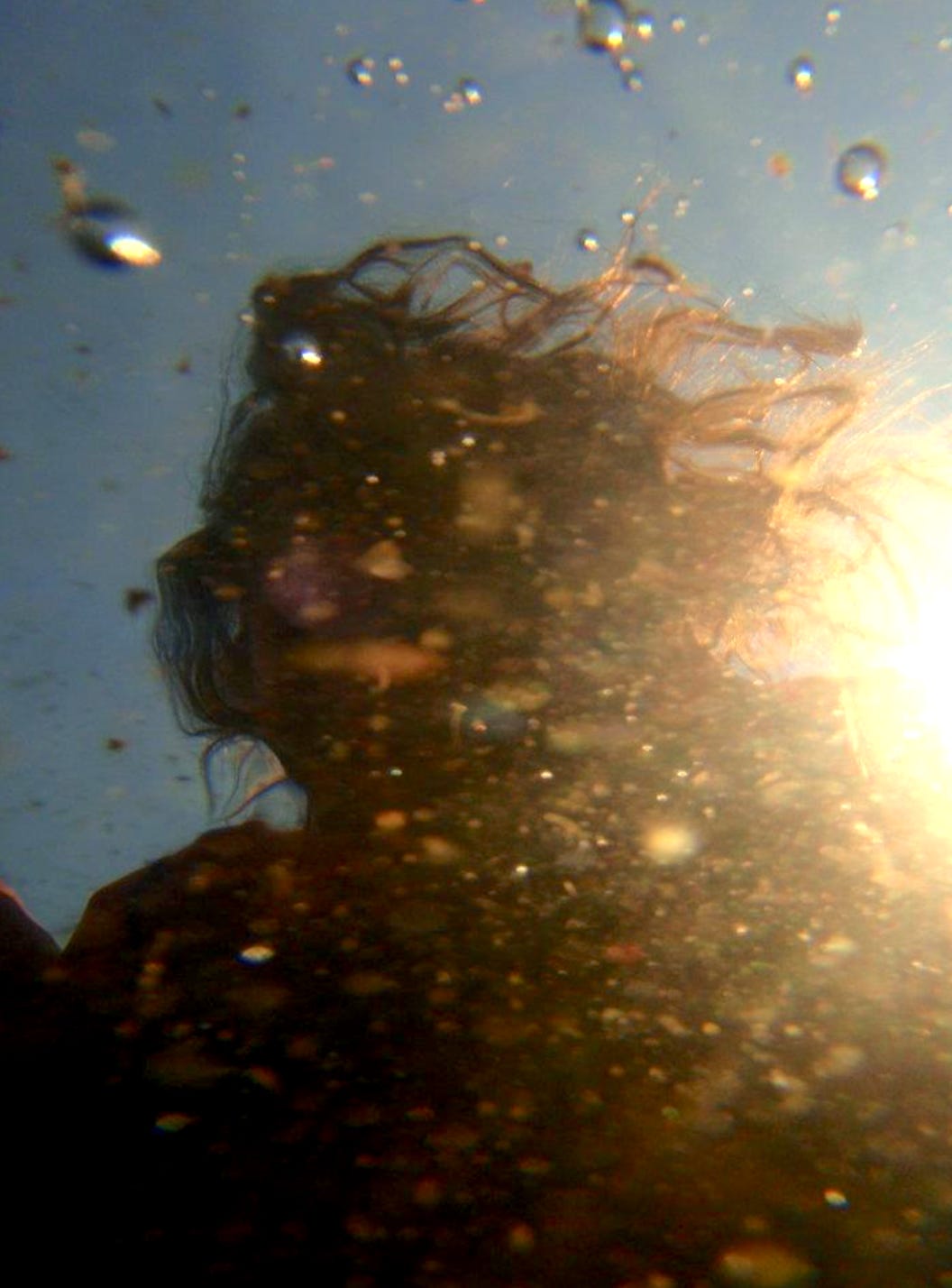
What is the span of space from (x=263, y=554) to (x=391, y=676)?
0.92m

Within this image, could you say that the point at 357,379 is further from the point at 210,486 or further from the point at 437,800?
the point at 437,800

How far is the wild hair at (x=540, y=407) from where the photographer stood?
3.46 meters

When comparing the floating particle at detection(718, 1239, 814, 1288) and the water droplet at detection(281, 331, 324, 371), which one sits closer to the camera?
the floating particle at detection(718, 1239, 814, 1288)

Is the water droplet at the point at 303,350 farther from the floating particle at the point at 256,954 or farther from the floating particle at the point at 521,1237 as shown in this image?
the floating particle at the point at 521,1237

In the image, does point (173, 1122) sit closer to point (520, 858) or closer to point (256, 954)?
point (256, 954)

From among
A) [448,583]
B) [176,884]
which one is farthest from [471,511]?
[176,884]

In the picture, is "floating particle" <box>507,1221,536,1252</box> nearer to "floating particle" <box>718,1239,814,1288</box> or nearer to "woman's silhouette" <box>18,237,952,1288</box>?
"woman's silhouette" <box>18,237,952,1288</box>

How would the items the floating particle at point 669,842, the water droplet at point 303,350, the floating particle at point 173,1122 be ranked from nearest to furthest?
the floating particle at point 173,1122 < the floating particle at point 669,842 < the water droplet at point 303,350

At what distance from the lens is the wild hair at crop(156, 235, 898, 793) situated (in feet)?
11.4

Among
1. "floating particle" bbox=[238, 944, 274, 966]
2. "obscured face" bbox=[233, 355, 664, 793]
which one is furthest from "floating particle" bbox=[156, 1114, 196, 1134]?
"obscured face" bbox=[233, 355, 664, 793]

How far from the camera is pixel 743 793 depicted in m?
2.81

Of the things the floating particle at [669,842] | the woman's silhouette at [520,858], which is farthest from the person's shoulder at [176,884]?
the floating particle at [669,842]

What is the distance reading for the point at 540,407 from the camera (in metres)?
3.46

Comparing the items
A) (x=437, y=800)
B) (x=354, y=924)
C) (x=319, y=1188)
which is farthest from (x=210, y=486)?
(x=319, y=1188)
